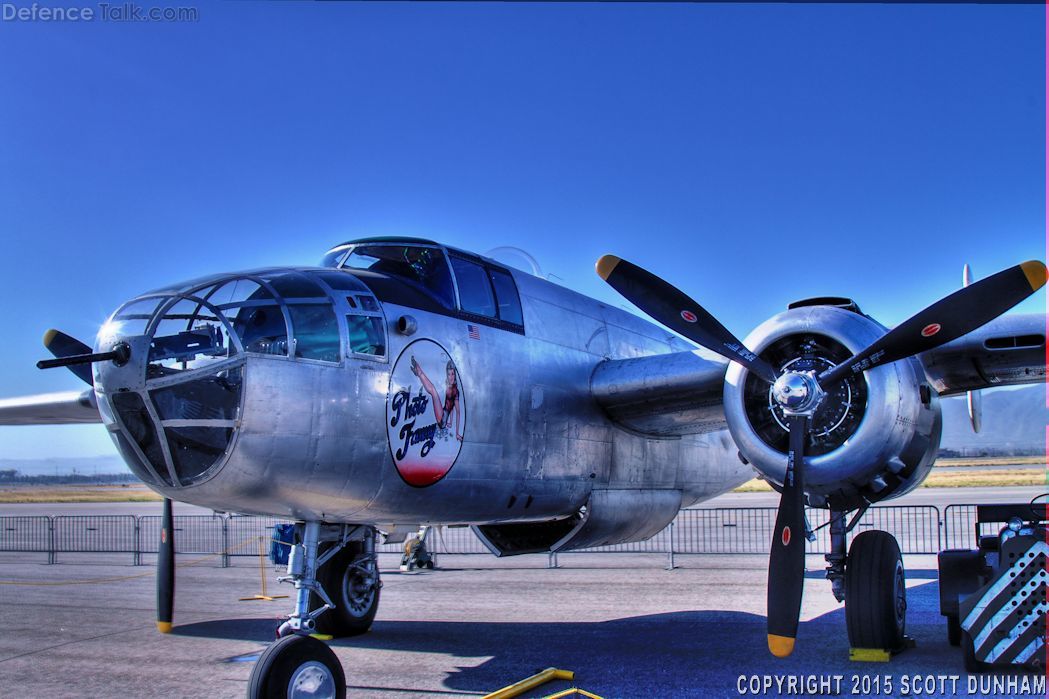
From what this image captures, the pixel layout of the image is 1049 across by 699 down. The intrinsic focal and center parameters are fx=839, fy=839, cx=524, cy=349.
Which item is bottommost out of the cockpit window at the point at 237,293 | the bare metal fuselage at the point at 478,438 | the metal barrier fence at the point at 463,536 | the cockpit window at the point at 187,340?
the metal barrier fence at the point at 463,536

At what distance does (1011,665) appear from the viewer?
7.06 m

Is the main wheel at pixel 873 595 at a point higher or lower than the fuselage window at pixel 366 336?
lower

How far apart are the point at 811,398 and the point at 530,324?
2739 mm

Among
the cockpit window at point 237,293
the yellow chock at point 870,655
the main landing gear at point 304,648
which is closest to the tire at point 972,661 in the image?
the yellow chock at point 870,655

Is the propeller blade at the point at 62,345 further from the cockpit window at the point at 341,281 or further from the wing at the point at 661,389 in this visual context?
the wing at the point at 661,389

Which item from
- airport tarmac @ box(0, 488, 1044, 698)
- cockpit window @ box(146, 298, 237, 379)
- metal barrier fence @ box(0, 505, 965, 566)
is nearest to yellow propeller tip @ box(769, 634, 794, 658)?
airport tarmac @ box(0, 488, 1044, 698)

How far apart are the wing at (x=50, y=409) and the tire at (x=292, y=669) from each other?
5.43m

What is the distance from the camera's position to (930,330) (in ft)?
22.6

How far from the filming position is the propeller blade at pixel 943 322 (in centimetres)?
675

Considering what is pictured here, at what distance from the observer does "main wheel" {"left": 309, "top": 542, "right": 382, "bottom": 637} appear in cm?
935

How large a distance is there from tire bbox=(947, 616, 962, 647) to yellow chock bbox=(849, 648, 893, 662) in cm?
96

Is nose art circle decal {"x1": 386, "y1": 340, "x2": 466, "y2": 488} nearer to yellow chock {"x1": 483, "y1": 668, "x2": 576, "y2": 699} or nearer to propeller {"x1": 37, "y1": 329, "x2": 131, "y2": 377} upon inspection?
yellow chock {"x1": 483, "y1": 668, "x2": 576, "y2": 699}

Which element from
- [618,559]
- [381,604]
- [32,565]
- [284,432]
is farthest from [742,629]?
[32,565]

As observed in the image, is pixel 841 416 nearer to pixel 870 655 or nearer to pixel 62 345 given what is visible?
pixel 870 655
